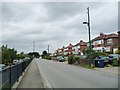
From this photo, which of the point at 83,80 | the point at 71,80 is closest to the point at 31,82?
the point at 71,80

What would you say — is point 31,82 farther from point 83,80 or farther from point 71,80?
point 83,80

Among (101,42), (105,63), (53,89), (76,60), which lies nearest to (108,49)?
(101,42)

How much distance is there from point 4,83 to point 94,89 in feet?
15.7

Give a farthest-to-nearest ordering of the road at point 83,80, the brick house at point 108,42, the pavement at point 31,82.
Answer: the brick house at point 108,42, the road at point 83,80, the pavement at point 31,82

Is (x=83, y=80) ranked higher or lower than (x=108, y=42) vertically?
lower

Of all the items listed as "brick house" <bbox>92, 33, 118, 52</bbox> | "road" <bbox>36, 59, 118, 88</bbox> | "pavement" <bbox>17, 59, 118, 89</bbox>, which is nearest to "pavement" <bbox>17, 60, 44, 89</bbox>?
"pavement" <bbox>17, 59, 118, 89</bbox>

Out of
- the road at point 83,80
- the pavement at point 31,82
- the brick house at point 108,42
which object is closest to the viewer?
the pavement at point 31,82

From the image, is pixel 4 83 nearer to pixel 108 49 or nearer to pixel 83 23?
pixel 83 23

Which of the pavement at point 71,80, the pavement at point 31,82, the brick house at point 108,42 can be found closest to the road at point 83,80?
the pavement at point 71,80

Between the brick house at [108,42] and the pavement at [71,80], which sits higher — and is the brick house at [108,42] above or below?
above

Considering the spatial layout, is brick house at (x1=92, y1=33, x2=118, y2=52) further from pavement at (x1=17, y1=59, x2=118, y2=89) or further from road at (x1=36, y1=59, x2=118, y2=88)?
road at (x1=36, y1=59, x2=118, y2=88)

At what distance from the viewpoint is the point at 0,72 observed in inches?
337

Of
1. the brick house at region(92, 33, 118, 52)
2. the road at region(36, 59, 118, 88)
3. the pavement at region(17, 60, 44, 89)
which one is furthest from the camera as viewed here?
the brick house at region(92, 33, 118, 52)

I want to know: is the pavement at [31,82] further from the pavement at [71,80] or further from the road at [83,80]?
the road at [83,80]
